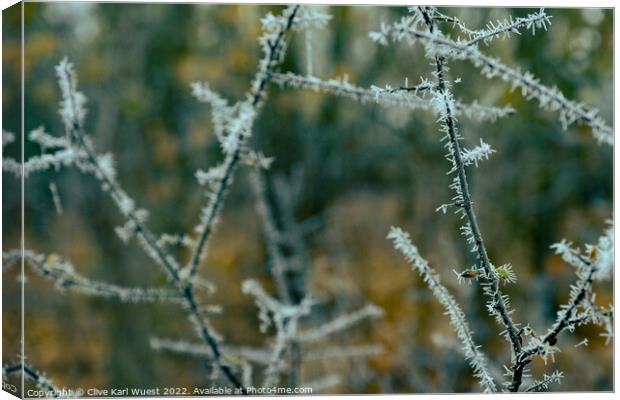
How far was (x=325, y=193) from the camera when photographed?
2678mm

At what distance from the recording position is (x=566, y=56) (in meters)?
2.27

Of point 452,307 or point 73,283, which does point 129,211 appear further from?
point 452,307

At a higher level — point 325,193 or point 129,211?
point 325,193

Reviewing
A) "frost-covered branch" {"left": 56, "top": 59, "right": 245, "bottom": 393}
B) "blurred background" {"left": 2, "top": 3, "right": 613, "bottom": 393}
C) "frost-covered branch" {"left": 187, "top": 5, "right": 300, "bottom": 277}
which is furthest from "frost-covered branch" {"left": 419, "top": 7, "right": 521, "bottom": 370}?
"blurred background" {"left": 2, "top": 3, "right": 613, "bottom": 393}

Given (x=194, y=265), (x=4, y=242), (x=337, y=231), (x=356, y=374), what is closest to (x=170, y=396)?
(x=4, y=242)

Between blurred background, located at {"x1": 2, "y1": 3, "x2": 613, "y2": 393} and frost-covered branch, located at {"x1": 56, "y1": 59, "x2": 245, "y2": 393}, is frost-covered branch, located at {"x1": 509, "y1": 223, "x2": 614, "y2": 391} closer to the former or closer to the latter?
frost-covered branch, located at {"x1": 56, "y1": 59, "x2": 245, "y2": 393}

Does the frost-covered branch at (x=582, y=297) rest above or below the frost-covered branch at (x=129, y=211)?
below

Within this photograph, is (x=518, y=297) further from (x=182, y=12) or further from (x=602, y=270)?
(x=602, y=270)

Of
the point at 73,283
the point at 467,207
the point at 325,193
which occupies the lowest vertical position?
the point at 467,207

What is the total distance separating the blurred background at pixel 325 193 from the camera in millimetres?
2307

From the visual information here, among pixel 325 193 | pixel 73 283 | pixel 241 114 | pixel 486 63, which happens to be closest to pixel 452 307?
pixel 486 63

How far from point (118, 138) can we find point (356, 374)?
4.00ft

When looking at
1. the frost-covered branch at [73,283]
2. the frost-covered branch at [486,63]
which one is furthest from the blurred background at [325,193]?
the frost-covered branch at [486,63]

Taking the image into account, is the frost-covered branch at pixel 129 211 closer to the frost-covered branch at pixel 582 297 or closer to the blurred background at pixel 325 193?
the frost-covered branch at pixel 582 297
